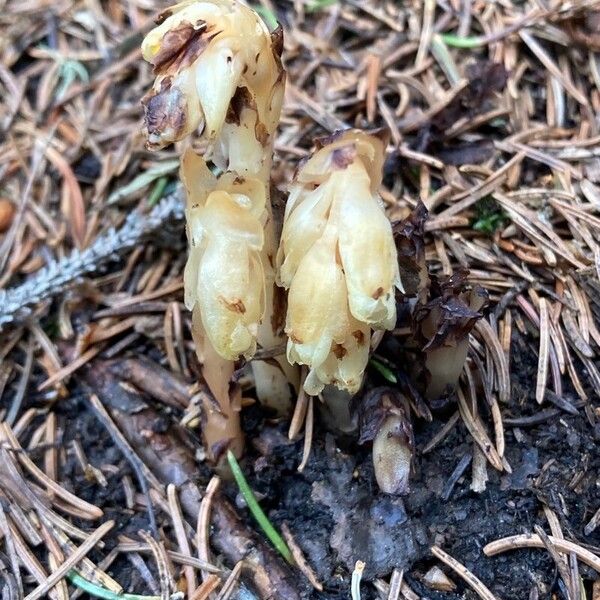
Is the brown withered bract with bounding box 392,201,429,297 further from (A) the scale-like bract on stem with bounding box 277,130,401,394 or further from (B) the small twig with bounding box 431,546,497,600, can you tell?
(B) the small twig with bounding box 431,546,497,600

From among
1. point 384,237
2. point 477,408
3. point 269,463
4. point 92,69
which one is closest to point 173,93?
point 384,237

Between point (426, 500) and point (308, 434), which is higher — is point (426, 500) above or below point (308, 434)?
below

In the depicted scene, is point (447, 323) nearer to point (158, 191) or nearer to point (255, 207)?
point (255, 207)

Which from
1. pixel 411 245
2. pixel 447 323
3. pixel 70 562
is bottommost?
pixel 70 562

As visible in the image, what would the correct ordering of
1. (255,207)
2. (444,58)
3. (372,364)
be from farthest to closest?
(444,58) → (372,364) → (255,207)

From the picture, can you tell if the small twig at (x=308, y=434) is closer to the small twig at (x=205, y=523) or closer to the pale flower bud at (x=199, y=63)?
the small twig at (x=205, y=523)

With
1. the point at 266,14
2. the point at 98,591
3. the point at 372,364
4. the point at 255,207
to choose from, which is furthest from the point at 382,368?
the point at 266,14

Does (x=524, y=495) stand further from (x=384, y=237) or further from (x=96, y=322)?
(x=96, y=322)
